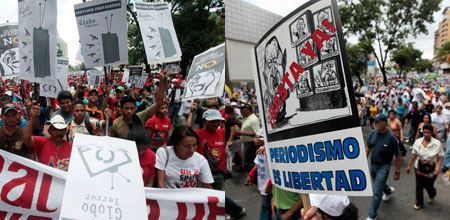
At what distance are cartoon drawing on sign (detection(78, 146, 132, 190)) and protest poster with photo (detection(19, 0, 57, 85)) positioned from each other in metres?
2.05

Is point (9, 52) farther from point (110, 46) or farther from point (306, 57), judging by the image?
point (306, 57)

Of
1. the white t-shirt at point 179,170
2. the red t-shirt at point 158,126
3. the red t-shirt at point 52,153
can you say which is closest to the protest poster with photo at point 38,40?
the red t-shirt at point 52,153

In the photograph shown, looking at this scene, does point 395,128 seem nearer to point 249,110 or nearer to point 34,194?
point 249,110

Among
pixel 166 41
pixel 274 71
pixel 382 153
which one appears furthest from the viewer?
pixel 382 153

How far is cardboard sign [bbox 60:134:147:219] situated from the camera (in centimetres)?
176

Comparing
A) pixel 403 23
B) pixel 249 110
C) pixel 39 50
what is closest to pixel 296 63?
pixel 39 50

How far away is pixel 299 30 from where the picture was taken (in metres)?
1.62

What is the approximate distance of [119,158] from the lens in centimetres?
207

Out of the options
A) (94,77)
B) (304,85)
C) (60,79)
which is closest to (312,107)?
(304,85)

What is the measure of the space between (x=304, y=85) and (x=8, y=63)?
5735 millimetres

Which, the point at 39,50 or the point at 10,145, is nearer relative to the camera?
the point at 10,145

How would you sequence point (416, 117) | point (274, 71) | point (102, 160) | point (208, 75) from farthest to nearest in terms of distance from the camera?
point (416, 117) < point (208, 75) < point (102, 160) < point (274, 71)

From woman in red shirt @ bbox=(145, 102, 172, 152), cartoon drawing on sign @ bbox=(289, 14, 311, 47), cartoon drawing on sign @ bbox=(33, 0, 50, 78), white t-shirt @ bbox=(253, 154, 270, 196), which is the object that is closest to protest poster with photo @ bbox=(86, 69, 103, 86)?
woman in red shirt @ bbox=(145, 102, 172, 152)

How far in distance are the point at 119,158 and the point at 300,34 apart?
1.23 meters
